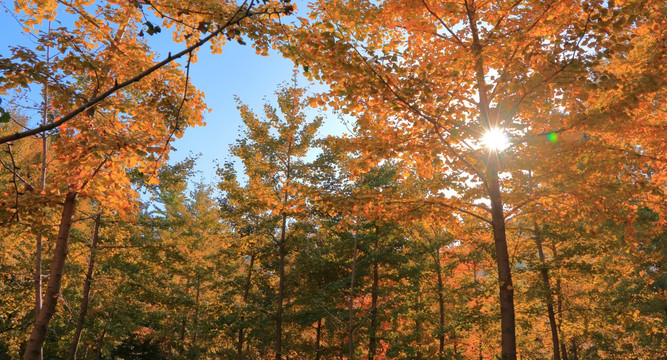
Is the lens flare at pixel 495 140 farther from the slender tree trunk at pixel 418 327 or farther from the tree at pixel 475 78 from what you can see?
the slender tree trunk at pixel 418 327

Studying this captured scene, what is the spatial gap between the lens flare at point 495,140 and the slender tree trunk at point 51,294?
238 inches

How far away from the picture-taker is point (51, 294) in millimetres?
5281

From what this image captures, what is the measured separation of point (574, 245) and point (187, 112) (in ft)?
39.1

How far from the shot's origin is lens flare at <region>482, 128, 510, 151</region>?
16.9 feet

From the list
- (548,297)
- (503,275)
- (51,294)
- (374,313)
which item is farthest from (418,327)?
(51,294)

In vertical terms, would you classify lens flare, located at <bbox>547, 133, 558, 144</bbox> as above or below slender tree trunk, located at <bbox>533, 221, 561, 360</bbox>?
above

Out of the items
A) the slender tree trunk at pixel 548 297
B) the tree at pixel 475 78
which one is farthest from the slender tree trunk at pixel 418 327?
the tree at pixel 475 78

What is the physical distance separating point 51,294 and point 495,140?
664cm

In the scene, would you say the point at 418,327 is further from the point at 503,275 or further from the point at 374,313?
the point at 503,275

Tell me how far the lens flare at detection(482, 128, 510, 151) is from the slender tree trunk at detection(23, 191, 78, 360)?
605 centimetres

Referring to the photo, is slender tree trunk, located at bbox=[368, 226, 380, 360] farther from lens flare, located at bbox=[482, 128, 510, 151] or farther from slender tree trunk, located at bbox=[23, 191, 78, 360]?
slender tree trunk, located at bbox=[23, 191, 78, 360]

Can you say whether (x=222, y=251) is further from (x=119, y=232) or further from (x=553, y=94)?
(x=553, y=94)

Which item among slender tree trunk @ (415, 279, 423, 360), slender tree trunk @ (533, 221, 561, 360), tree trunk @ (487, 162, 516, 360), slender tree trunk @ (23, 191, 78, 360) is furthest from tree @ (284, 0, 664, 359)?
slender tree trunk @ (415, 279, 423, 360)

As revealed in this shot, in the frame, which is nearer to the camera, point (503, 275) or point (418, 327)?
point (503, 275)
